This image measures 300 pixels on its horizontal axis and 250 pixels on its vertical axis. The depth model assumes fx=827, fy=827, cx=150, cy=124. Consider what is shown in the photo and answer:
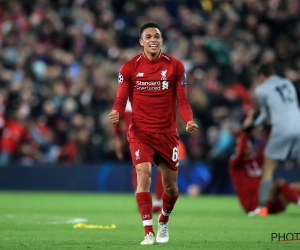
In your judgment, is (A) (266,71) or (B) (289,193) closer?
(B) (289,193)

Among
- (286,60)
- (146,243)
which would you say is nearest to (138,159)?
(146,243)

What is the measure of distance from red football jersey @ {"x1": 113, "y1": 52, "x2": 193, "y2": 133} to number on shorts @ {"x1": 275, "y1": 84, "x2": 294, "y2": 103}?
436 cm

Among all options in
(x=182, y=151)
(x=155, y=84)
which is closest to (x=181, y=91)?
(x=155, y=84)

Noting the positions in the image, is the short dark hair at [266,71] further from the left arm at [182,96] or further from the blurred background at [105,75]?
the blurred background at [105,75]

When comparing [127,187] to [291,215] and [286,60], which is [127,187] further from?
[291,215]

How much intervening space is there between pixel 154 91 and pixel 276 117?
15.2ft

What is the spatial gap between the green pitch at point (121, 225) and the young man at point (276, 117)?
2.88 feet

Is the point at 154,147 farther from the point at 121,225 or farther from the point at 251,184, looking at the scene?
the point at 251,184

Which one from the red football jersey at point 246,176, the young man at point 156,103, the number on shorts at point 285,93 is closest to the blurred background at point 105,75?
the red football jersey at point 246,176

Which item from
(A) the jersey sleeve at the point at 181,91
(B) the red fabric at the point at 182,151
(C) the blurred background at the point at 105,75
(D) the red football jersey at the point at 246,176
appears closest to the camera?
(A) the jersey sleeve at the point at 181,91

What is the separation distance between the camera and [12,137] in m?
19.6

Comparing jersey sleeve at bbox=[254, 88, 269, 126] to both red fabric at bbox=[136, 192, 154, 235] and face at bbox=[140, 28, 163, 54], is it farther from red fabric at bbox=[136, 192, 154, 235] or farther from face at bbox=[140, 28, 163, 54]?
red fabric at bbox=[136, 192, 154, 235]

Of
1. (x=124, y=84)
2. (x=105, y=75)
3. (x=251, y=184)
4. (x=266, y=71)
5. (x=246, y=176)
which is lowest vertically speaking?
(x=251, y=184)

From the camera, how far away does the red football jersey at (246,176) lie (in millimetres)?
13109
